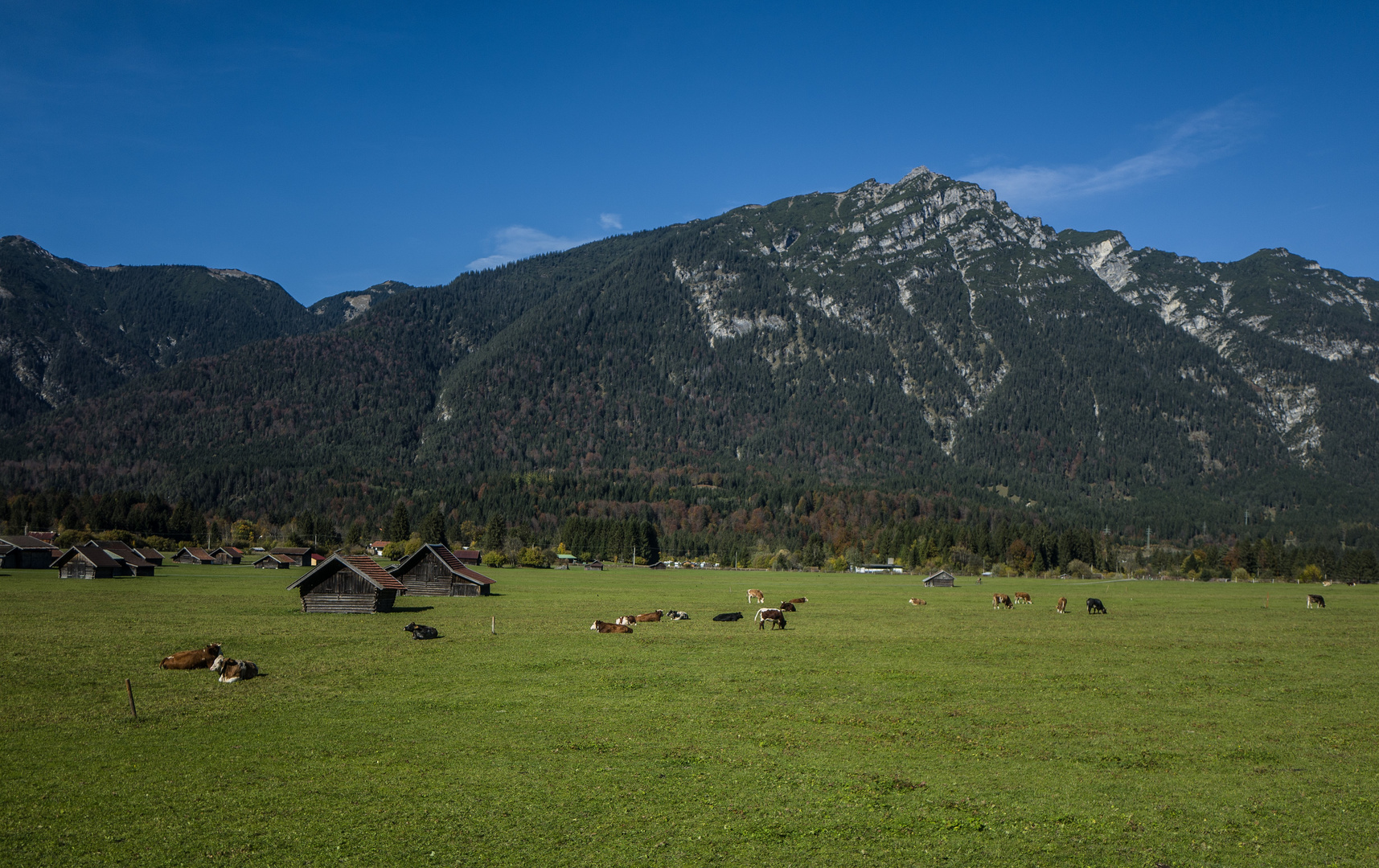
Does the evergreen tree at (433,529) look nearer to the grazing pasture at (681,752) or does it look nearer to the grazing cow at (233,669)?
the grazing pasture at (681,752)

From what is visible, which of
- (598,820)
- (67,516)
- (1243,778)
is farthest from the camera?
(67,516)

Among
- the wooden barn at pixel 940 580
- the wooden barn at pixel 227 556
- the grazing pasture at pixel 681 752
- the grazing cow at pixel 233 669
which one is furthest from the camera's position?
the wooden barn at pixel 227 556

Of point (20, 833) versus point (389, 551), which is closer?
point (20, 833)

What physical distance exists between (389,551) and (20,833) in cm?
12325

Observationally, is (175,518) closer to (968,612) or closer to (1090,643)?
(968,612)

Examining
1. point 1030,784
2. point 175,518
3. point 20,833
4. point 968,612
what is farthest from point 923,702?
point 175,518

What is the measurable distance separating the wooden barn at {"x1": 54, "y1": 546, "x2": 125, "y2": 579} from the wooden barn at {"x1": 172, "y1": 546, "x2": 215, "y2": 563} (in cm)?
3987

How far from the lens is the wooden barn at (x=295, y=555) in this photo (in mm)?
115062

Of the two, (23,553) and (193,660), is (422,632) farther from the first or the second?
(23,553)

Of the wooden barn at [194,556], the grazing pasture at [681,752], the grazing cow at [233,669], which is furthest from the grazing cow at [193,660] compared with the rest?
the wooden barn at [194,556]

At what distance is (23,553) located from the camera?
90.8 metres

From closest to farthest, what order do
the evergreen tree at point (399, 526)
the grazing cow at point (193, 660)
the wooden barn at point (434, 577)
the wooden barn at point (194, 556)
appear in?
1. the grazing cow at point (193, 660)
2. the wooden barn at point (434, 577)
3. the wooden barn at point (194, 556)
4. the evergreen tree at point (399, 526)

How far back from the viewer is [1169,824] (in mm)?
12781

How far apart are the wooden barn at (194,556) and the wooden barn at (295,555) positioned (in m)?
8.21
